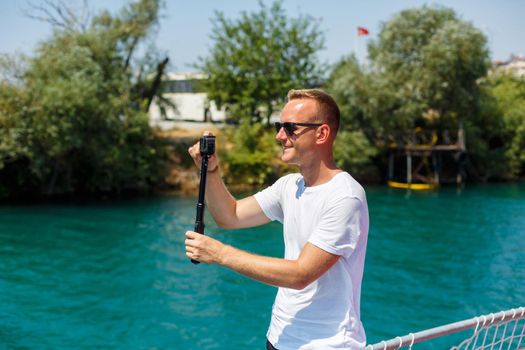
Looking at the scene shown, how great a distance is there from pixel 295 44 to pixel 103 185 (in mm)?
18287

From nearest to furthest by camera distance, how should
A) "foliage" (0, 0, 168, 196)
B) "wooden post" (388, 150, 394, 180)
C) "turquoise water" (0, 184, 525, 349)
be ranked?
"turquoise water" (0, 184, 525, 349) → "foliage" (0, 0, 168, 196) → "wooden post" (388, 150, 394, 180)

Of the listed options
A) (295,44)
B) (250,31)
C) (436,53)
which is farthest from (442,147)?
(250,31)

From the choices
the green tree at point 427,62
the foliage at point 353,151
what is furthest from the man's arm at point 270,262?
the green tree at point 427,62

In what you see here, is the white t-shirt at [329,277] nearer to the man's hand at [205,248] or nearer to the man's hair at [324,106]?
the man's hair at [324,106]

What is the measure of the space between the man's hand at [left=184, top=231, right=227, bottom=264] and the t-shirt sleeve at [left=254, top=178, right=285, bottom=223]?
67cm

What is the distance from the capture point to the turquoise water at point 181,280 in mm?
11125

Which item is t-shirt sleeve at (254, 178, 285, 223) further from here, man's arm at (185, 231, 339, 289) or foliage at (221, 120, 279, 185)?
foliage at (221, 120, 279, 185)

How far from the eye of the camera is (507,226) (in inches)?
882

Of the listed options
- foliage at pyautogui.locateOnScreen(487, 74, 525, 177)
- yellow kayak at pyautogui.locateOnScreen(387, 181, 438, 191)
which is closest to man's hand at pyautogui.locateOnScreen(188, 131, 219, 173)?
yellow kayak at pyautogui.locateOnScreen(387, 181, 438, 191)

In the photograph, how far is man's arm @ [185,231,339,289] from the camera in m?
2.56

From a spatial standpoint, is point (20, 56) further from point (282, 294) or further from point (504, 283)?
point (282, 294)

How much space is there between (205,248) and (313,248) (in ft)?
1.61

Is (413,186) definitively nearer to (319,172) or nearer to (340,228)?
(319,172)

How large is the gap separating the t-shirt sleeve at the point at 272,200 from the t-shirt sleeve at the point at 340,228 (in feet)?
1.96
